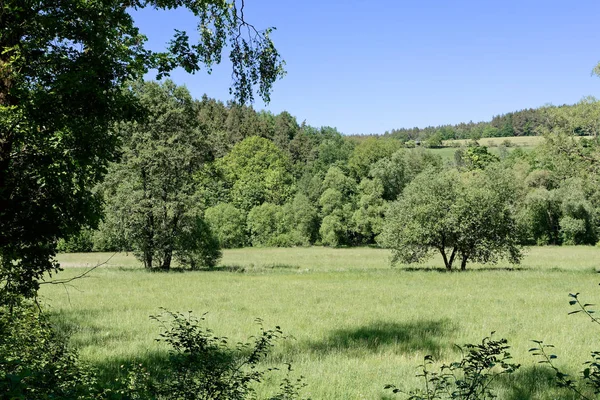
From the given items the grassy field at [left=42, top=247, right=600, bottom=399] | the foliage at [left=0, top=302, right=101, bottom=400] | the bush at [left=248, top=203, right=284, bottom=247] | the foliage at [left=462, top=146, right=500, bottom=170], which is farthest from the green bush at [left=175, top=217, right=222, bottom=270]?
the foliage at [left=462, top=146, right=500, bottom=170]

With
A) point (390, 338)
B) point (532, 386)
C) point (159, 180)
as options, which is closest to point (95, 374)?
point (532, 386)

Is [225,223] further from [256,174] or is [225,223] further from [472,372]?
[472,372]

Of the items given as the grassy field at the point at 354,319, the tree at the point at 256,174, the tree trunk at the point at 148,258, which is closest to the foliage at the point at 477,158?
the tree at the point at 256,174

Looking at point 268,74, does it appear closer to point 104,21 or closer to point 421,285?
point 104,21

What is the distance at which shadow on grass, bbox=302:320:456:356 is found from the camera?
10898mm

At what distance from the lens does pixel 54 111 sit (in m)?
6.58

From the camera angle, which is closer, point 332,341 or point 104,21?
point 104,21

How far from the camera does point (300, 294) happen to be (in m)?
19.9

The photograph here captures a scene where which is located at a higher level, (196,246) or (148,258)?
(196,246)

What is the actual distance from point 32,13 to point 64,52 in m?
0.74

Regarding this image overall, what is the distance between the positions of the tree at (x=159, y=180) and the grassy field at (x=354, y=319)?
548cm

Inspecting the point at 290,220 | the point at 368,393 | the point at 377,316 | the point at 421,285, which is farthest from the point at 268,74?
the point at 290,220

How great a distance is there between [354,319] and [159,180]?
2116cm

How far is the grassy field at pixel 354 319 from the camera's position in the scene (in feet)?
29.8
